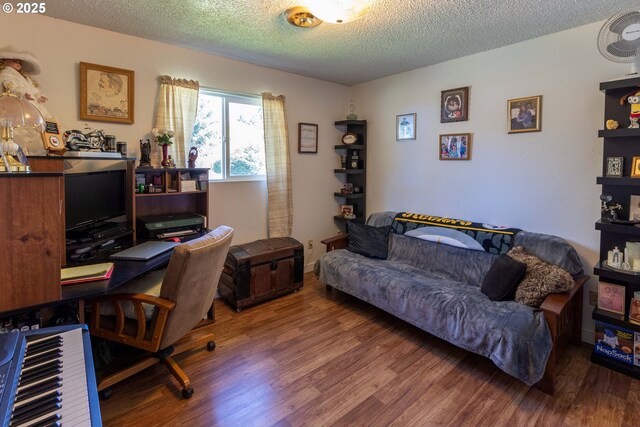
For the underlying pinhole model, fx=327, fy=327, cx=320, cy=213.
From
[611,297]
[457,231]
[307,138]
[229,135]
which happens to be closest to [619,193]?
[611,297]

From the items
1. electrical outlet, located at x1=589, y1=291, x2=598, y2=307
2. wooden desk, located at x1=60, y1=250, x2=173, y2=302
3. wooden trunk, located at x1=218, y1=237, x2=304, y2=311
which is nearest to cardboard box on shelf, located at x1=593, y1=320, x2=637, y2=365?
electrical outlet, located at x1=589, y1=291, x2=598, y2=307

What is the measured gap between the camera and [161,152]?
283cm

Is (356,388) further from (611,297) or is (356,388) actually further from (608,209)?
(608,209)

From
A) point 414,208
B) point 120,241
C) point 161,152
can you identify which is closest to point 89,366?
point 120,241

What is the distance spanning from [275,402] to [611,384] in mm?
2071

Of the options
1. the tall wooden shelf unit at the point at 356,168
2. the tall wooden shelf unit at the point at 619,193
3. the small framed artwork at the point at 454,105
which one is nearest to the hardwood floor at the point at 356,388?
the tall wooden shelf unit at the point at 619,193

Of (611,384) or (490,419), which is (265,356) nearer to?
(490,419)

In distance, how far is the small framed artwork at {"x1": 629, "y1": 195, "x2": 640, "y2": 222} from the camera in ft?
7.17

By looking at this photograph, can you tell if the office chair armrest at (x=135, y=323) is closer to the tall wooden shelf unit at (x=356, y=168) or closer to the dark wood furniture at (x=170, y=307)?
the dark wood furniture at (x=170, y=307)

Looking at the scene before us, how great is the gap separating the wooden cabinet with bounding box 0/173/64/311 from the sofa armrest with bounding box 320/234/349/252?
2.52m

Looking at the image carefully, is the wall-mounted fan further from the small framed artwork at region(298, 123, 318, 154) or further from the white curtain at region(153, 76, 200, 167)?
the white curtain at region(153, 76, 200, 167)

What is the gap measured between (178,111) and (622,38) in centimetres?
321

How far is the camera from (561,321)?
6.84ft

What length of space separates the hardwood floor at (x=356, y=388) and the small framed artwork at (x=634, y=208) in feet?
3.34
